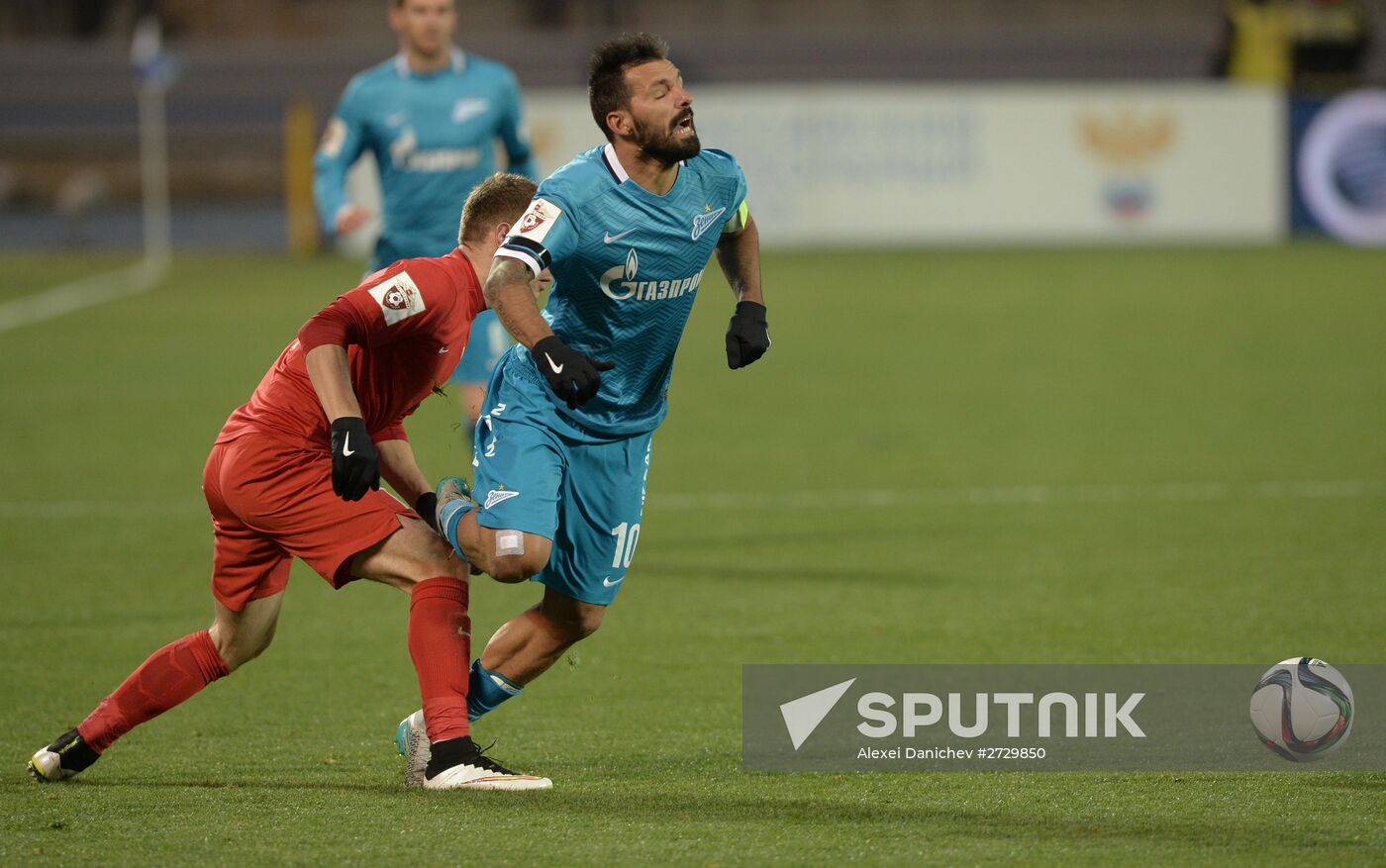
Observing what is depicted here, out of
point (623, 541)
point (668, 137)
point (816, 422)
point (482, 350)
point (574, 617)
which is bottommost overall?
point (816, 422)

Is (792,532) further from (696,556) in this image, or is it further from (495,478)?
(495,478)

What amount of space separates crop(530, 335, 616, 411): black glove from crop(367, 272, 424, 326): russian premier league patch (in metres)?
0.43

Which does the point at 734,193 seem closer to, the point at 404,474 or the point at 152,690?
the point at 404,474

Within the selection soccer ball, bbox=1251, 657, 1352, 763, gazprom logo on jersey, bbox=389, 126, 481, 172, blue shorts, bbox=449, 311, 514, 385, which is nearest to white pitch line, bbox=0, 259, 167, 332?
gazprom logo on jersey, bbox=389, 126, 481, 172

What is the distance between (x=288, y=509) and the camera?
16.2 ft

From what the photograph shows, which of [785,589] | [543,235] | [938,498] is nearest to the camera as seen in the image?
[543,235]

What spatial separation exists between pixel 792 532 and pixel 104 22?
87.2ft

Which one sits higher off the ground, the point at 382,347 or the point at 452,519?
the point at 382,347

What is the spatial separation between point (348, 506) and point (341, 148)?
4435 millimetres

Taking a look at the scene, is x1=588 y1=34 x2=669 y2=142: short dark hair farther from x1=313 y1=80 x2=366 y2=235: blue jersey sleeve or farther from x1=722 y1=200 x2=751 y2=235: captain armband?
x1=313 y1=80 x2=366 y2=235: blue jersey sleeve

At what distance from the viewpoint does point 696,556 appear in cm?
863

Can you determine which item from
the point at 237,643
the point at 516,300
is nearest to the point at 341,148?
the point at 237,643

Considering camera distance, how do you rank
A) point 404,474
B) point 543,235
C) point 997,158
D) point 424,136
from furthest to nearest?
1. point 997,158
2. point 424,136
3. point 404,474
4. point 543,235

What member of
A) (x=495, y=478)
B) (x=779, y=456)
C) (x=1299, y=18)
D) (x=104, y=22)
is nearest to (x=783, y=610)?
(x=495, y=478)
